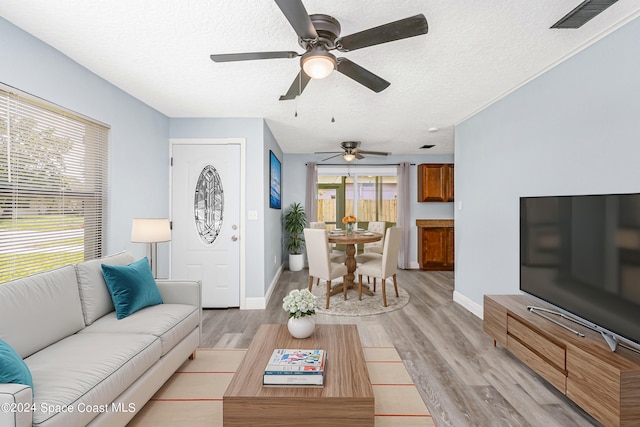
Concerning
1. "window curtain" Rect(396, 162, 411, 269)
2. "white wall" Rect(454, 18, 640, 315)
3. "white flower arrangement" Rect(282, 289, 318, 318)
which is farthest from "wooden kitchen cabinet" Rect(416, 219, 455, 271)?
"white flower arrangement" Rect(282, 289, 318, 318)

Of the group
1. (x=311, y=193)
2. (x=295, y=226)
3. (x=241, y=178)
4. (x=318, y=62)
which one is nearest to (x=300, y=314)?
(x=318, y=62)

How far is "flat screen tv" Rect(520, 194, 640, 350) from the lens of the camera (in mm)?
1658

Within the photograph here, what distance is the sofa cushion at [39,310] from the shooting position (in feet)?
5.19

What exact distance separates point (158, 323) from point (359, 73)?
7.13 feet

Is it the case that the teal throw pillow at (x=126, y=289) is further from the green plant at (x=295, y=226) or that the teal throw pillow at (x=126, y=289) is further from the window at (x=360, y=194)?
the window at (x=360, y=194)

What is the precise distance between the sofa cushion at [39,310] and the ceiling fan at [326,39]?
5.64ft

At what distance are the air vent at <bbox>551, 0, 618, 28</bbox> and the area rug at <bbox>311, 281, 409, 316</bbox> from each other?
3110 mm

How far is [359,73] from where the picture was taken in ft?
6.75

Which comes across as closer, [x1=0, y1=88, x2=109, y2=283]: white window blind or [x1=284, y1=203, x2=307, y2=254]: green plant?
[x1=0, y1=88, x2=109, y2=283]: white window blind

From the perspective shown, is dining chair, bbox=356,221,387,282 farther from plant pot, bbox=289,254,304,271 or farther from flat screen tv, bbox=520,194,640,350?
flat screen tv, bbox=520,194,640,350

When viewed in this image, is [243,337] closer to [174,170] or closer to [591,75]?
[174,170]

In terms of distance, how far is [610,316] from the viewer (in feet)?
5.80

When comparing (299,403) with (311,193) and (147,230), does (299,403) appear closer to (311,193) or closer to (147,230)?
(147,230)

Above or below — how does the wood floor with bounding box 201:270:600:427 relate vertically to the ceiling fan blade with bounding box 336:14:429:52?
below
